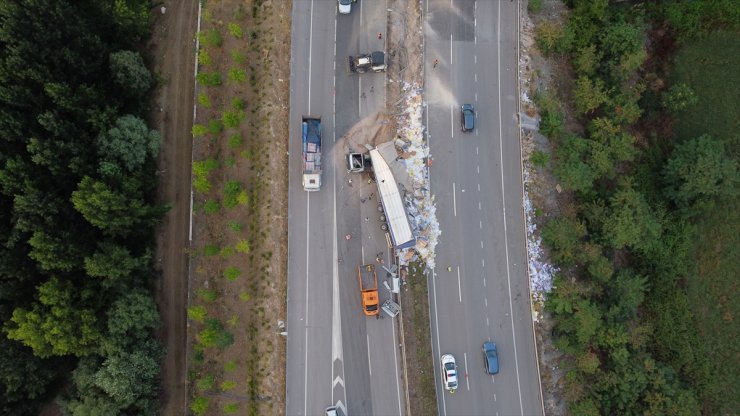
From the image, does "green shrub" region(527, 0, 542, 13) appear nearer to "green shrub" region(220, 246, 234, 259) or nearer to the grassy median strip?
the grassy median strip

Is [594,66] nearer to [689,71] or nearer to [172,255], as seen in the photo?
[689,71]

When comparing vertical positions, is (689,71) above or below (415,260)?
above

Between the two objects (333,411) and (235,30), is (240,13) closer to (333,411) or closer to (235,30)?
(235,30)

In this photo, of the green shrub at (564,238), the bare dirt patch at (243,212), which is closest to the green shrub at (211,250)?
the bare dirt patch at (243,212)

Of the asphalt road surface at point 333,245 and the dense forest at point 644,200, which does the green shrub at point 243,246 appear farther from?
the dense forest at point 644,200

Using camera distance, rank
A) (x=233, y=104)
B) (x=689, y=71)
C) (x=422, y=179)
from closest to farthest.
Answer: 1. (x=233, y=104)
2. (x=422, y=179)
3. (x=689, y=71)

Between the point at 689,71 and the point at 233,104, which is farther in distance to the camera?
the point at 689,71

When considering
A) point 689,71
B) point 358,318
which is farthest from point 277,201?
point 689,71
